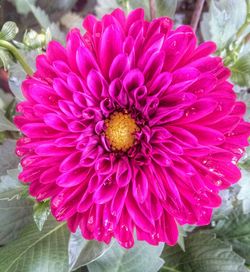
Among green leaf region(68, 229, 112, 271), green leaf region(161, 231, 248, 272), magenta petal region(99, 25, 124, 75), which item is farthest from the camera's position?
green leaf region(161, 231, 248, 272)

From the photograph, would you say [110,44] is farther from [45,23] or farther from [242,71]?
[45,23]

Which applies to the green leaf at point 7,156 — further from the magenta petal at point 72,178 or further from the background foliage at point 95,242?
the magenta petal at point 72,178

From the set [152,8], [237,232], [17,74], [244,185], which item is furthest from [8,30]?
[237,232]

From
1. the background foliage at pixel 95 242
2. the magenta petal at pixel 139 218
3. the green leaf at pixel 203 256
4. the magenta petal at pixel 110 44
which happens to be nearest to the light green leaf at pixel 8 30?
the background foliage at pixel 95 242

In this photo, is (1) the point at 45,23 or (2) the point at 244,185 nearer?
(2) the point at 244,185

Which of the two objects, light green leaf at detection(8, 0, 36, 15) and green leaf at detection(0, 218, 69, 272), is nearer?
green leaf at detection(0, 218, 69, 272)

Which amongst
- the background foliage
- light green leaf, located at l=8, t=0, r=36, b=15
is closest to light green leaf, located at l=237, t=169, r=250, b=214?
the background foliage

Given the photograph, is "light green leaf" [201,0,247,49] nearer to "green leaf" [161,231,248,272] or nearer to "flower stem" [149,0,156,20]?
"flower stem" [149,0,156,20]
